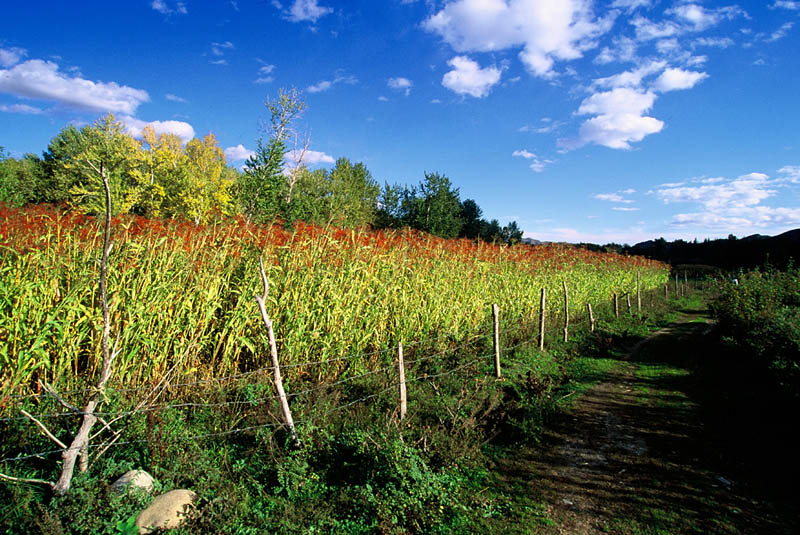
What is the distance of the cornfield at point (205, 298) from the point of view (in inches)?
146

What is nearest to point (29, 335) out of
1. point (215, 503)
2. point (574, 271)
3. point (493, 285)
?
point (215, 503)

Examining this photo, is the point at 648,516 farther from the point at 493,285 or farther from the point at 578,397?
the point at 493,285

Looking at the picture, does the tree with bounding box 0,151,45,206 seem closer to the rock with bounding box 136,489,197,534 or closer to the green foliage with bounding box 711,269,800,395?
the rock with bounding box 136,489,197,534

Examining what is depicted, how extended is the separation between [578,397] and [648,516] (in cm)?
339

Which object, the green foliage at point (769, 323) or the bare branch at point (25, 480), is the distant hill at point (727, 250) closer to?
the green foliage at point (769, 323)

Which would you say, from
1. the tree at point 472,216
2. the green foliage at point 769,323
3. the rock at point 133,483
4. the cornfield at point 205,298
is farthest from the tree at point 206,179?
the tree at point 472,216

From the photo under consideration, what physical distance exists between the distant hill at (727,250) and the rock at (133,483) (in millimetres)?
39359

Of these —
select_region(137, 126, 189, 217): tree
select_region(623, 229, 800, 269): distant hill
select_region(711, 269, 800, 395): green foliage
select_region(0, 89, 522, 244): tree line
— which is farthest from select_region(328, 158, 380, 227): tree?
Answer: select_region(711, 269, 800, 395): green foliage

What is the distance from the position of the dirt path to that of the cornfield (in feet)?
8.58

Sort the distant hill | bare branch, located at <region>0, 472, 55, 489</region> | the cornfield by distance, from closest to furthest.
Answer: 1. bare branch, located at <region>0, 472, 55, 489</region>
2. the cornfield
3. the distant hill

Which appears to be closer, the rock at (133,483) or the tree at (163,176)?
the rock at (133,483)

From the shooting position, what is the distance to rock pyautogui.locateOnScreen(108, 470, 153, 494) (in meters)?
2.89

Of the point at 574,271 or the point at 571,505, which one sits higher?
the point at 574,271

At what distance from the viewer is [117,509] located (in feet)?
9.04
